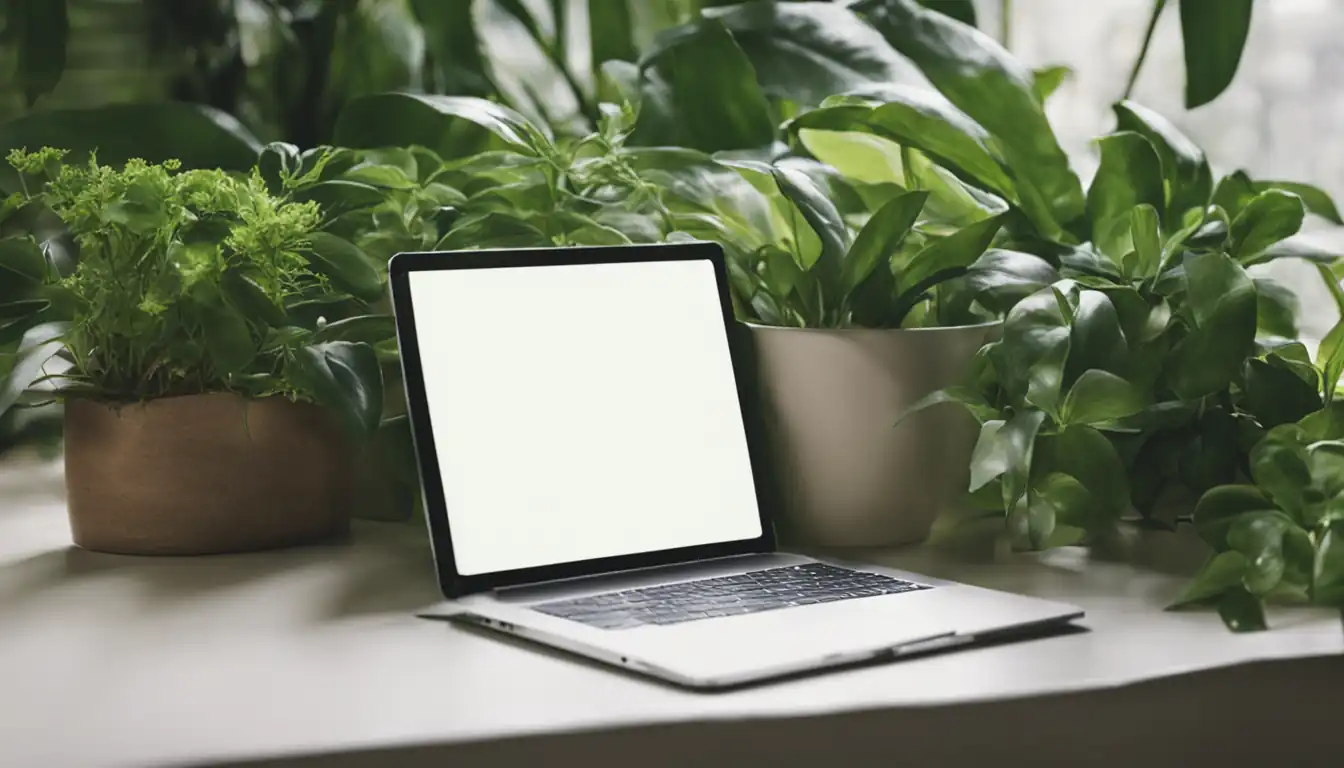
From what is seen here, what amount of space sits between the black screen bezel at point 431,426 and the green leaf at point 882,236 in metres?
0.08

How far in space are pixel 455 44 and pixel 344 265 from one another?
1.33ft

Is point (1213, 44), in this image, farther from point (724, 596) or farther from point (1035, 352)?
point (724, 596)

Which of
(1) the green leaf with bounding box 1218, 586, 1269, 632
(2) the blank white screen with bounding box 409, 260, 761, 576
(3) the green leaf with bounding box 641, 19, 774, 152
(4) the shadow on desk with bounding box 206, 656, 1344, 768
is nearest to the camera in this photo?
(4) the shadow on desk with bounding box 206, 656, 1344, 768

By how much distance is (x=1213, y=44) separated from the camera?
956mm

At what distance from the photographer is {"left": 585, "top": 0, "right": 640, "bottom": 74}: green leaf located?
1.16 meters

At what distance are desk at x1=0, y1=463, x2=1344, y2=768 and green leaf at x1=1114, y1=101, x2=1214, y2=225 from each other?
0.29 m

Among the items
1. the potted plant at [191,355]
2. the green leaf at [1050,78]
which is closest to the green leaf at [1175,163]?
the green leaf at [1050,78]

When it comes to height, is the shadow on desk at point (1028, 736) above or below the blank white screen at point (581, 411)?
below

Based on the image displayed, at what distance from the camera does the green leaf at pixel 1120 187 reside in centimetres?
83

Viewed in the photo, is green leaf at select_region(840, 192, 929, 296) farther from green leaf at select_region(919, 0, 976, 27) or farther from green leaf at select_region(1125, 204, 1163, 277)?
green leaf at select_region(919, 0, 976, 27)

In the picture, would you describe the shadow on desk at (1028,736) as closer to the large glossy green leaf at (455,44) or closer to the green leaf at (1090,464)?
the green leaf at (1090,464)

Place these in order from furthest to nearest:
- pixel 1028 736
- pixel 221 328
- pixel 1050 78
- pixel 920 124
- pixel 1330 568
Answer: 1. pixel 1050 78
2. pixel 920 124
3. pixel 221 328
4. pixel 1330 568
5. pixel 1028 736

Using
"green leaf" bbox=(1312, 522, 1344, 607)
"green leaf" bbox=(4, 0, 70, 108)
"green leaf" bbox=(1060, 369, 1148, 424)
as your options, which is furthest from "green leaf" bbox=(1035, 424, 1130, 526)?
"green leaf" bbox=(4, 0, 70, 108)

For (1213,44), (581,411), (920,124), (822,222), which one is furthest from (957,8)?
(581,411)
